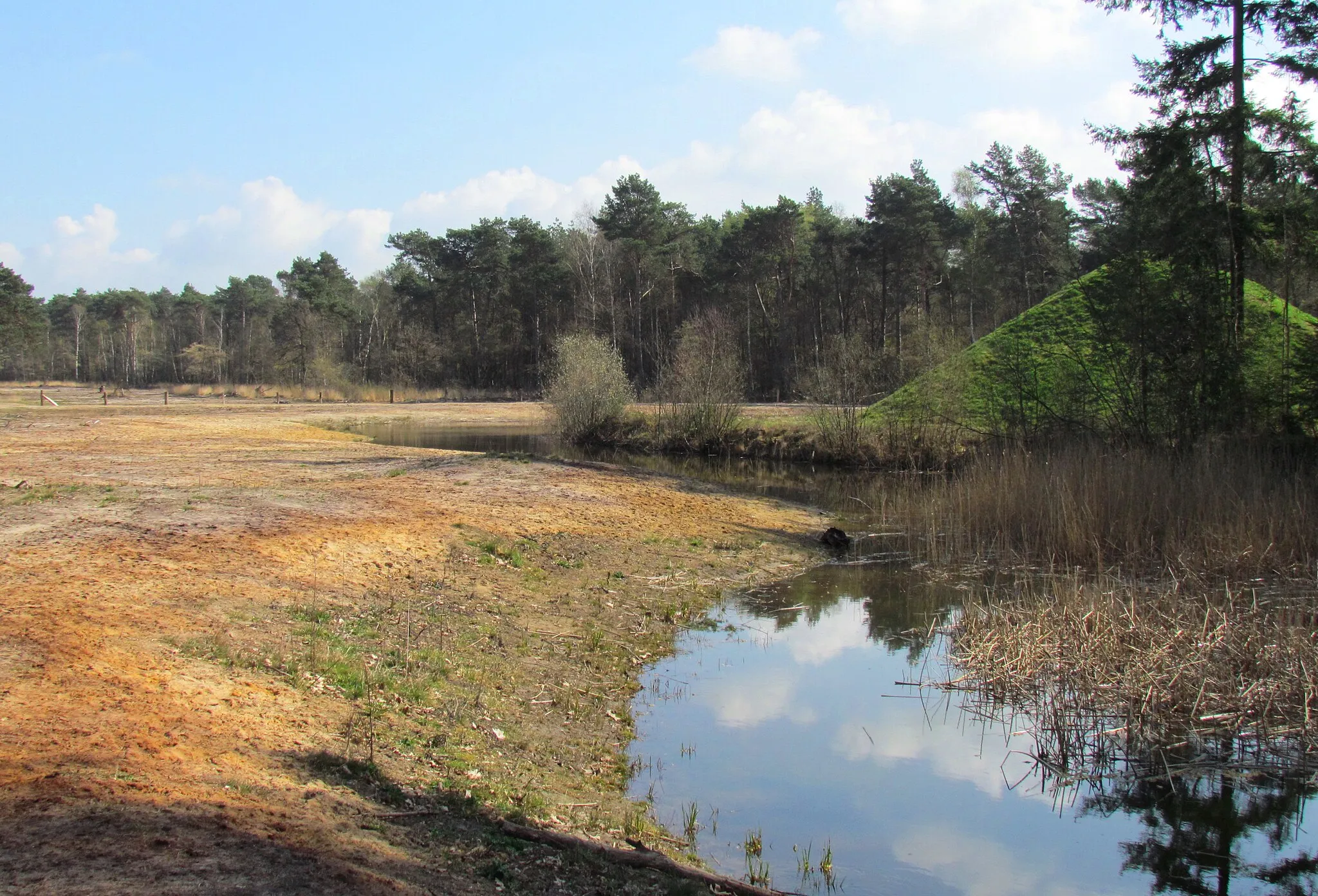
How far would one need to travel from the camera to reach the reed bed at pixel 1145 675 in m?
7.82

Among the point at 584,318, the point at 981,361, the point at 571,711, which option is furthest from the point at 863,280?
the point at 571,711

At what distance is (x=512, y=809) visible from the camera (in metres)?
5.70

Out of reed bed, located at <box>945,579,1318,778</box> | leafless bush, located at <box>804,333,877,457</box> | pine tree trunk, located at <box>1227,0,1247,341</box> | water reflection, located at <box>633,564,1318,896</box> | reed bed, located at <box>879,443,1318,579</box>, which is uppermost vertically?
pine tree trunk, located at <box>1227,0,1247,341</box>

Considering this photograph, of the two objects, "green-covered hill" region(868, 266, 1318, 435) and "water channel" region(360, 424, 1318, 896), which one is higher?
"green-covered hill" region(868, 266, 1318, 435)

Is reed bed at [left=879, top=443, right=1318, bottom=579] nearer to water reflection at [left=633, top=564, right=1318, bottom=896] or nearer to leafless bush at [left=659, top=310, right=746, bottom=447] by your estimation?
water reflection at [left=633, top=564, right=1318, bottom=896]

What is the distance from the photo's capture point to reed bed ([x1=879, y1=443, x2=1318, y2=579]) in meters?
12.2

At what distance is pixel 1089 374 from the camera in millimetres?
21312

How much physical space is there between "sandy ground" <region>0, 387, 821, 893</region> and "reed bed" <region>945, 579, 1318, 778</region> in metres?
3.81

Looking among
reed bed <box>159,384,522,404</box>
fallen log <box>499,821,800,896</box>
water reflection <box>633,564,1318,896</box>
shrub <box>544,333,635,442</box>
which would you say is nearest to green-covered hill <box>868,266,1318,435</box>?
shrub <box>544,333,635,442</box>

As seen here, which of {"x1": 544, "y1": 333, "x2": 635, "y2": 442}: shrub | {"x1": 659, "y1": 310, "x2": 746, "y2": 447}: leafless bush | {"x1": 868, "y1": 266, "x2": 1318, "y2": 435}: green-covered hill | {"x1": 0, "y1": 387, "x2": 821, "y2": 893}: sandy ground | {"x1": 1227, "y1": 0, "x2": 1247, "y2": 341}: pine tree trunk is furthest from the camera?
{"x1": 544, "y1": 333, "x2": 635, "y2": 442}: shrub

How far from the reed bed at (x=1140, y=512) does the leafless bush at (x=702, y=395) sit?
16.3m

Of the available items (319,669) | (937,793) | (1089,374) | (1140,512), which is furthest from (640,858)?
(1089,374)

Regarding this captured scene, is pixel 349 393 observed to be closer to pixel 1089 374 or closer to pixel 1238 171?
pixel 1089 374

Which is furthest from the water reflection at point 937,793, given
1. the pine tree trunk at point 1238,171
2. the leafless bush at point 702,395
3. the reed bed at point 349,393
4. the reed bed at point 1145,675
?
the reed bed at point 349,393
